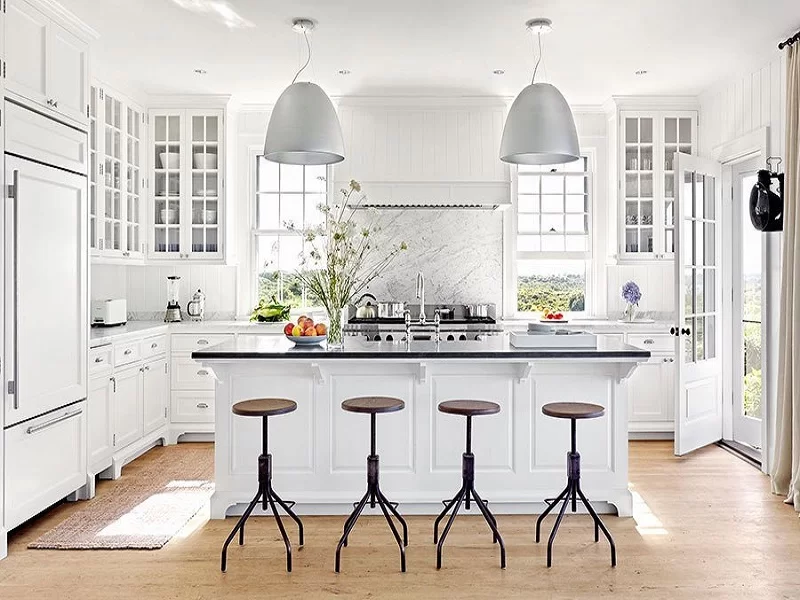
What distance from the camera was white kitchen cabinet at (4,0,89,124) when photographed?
3625 millimetres

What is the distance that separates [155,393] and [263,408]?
261 cm

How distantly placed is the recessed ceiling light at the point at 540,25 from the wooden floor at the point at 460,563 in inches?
113

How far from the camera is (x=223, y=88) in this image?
6.06 metres

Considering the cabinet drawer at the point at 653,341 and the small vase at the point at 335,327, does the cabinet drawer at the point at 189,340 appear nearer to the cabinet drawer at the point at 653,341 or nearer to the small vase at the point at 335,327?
the small vase at the point at 335,327

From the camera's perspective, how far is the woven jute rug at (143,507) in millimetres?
3670

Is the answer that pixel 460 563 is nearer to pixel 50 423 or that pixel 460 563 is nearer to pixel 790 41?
pixel 50 423

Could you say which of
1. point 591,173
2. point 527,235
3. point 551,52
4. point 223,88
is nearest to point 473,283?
point 527,235

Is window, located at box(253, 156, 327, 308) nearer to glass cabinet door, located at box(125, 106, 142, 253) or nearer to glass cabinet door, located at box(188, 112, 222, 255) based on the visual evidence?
glass cabinet door, located at box(188, 112, 222, 255)

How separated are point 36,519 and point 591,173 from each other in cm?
531

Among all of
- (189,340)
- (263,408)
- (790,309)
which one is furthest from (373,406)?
(189,340)

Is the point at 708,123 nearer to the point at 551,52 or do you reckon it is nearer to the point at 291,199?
the point at 551,52

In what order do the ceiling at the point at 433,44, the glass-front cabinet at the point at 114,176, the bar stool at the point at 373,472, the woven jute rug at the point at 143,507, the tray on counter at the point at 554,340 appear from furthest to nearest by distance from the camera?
the glass-front cabinet at the point at 114,176, the ceiling at the point at 433,44, the tray on counter at the point at 554,340, the woven jute rug at the point at 143,507, the bar stool at the point at 373,472

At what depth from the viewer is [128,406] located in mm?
5164

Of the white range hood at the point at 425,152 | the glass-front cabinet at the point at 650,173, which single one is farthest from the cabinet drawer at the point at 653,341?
the white range hood at the point at 425,152
